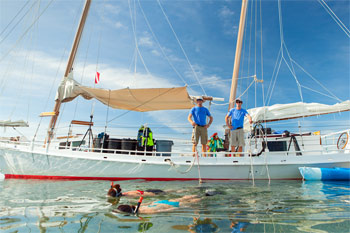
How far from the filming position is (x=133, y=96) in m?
10.7

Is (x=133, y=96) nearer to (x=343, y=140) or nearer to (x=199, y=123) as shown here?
(x=199, y=123)

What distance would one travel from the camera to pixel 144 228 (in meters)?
3.35

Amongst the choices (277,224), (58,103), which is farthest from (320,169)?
(58,103)

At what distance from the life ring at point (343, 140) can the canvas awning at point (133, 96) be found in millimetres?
6847

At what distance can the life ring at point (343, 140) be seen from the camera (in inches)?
377

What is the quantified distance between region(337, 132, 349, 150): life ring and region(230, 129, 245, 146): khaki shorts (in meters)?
4.64

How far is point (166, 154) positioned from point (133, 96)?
314 centimetres

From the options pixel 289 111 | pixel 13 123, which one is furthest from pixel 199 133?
pixel 13 123

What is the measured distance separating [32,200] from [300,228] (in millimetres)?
5670

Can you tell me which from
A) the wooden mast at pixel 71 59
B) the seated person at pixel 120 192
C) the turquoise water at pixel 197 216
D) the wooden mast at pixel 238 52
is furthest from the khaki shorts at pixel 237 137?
the wooden mast at pixel 71 59

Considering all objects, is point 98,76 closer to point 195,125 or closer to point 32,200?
point 195,125

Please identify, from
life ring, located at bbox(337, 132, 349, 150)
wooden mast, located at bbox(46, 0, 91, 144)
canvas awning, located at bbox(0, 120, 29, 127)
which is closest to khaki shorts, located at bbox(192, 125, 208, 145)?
life ring, located at bbox(337, 132, 349, 150)

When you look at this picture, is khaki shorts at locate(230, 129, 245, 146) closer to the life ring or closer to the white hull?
the white hull

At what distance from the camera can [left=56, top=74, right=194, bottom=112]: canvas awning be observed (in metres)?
10.4
